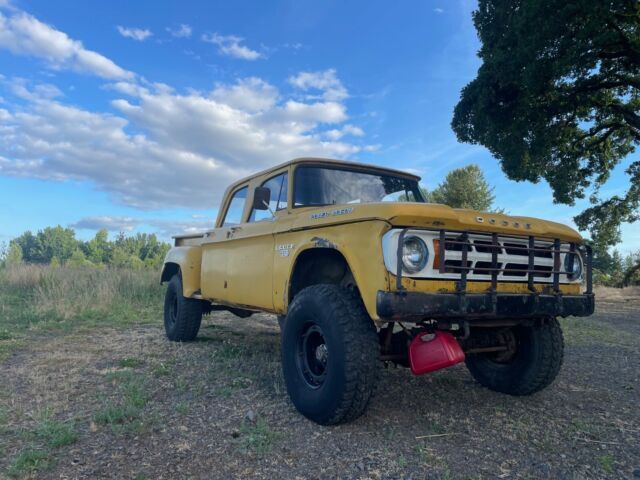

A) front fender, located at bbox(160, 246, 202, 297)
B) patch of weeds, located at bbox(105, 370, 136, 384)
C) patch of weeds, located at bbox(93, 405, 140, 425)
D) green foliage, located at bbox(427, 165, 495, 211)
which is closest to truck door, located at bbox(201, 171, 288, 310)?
front fender, located at bbox(160, 246, 202, 297)

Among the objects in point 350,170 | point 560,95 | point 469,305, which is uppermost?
point 560,95

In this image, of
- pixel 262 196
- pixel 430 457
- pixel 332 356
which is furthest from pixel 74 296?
pixel 430 457

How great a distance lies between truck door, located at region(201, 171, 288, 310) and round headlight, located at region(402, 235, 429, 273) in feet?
5.09

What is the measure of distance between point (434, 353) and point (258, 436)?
1.27 meters

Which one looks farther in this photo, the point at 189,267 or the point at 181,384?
the point at 189,267

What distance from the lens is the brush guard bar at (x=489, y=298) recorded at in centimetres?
274

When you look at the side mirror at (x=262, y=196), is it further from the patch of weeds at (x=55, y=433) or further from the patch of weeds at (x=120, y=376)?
the patch of weeds at (x=55, y=433)

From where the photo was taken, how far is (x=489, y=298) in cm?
297

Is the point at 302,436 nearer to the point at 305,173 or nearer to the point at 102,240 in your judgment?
the point at 305,173

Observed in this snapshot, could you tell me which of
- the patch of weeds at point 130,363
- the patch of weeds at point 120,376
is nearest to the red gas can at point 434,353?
the patch of weeds at point 120,376

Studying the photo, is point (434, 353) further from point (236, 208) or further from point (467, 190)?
point (467, 190)

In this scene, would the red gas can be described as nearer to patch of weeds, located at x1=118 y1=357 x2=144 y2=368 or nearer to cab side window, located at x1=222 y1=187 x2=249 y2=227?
cab side window, located at x1=222 y1=187 x2=249 y2=227

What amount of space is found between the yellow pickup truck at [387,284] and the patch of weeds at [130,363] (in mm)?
1254

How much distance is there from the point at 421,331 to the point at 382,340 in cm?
39
